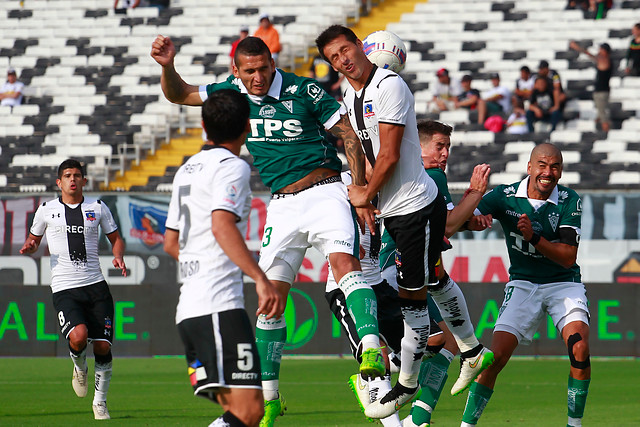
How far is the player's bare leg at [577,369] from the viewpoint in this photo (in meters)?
8.20

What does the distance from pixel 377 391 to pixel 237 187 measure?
2.32m

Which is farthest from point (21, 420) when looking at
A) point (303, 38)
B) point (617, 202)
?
point (303, 38)

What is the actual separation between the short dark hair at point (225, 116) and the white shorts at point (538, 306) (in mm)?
3538

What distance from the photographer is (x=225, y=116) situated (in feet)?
19.5

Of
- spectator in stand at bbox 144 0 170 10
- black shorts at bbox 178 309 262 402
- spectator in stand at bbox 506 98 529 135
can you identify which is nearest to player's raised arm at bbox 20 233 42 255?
black shorts at bbox 178 309 262 402

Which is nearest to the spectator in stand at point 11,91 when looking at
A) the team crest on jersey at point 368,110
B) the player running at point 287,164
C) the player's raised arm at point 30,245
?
the player's raised arm at point 30,245

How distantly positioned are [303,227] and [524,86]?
51.3 feet

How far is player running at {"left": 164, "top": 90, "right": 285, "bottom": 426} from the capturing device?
19.0ft

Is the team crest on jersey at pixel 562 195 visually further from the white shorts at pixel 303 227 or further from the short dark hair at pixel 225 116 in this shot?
the short dark hair at pixel 225 116

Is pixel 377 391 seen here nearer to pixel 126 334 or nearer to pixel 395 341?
pixel 395 341

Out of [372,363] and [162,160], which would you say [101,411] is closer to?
[372,363]

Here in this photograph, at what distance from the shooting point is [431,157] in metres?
8.73

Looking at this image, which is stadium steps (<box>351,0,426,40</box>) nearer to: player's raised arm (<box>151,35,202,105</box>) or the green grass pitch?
the green grass pitch

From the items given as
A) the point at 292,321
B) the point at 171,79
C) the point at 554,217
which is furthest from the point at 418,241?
the point at 292,321
